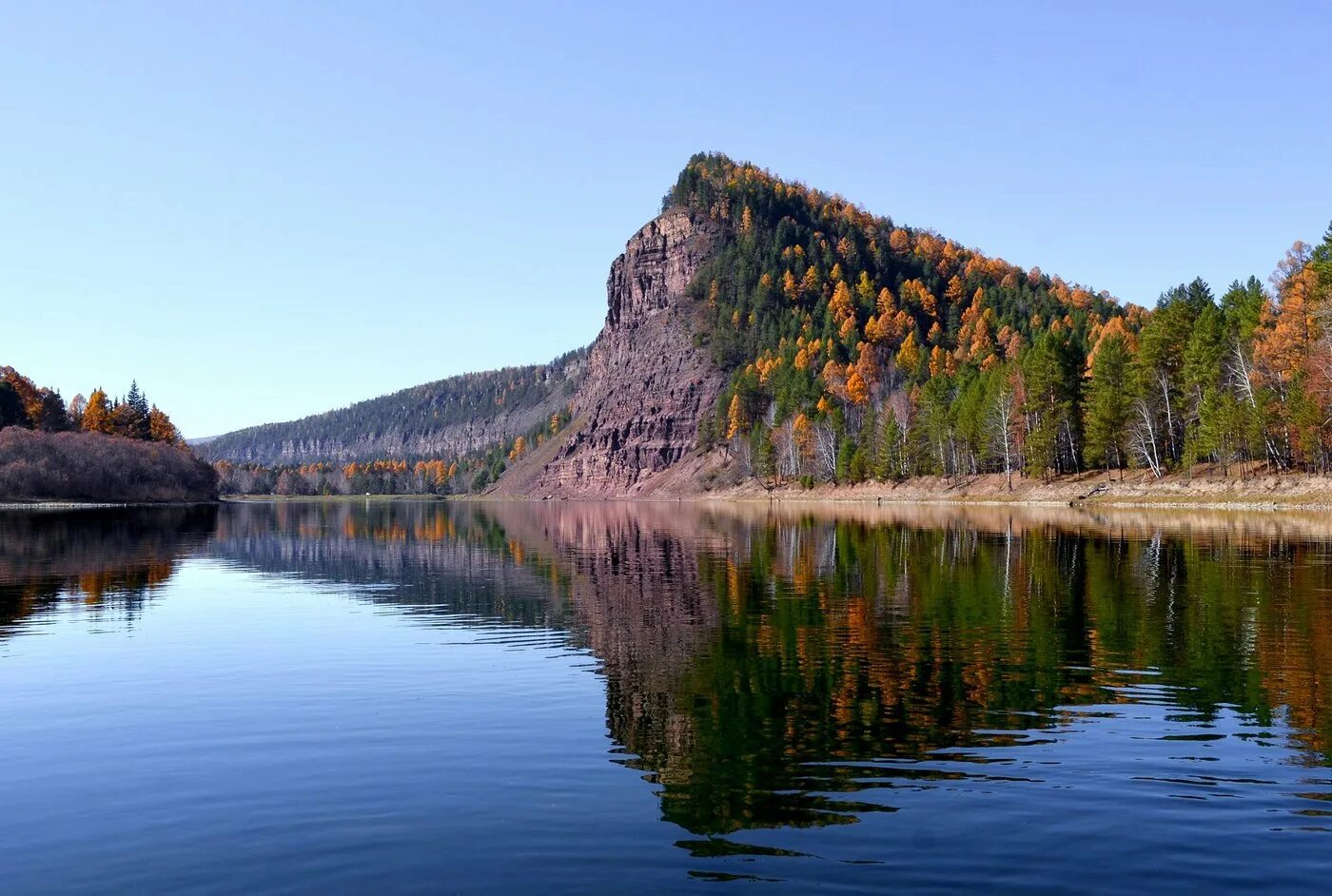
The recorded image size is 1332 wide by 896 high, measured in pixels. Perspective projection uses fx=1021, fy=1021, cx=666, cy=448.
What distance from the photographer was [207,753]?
18.2 m

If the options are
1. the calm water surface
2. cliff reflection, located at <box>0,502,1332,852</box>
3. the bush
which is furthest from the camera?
the bush

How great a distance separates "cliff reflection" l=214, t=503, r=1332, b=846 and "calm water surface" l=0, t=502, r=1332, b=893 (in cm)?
14

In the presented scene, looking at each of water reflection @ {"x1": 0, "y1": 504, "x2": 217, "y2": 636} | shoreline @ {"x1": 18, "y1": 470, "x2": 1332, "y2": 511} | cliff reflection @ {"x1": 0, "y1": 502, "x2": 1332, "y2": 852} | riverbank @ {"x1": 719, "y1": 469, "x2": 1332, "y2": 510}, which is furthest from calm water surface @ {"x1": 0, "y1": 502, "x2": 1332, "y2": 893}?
shoreline @ {"x1": 18, "y1": 470, "x2": 1332, "y2": 511}

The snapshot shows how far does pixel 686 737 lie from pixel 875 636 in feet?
38.4

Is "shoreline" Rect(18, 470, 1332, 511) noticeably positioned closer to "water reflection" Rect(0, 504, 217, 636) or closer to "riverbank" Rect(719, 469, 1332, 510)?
"riverbank" Rect(719, 469, 1332, 510)

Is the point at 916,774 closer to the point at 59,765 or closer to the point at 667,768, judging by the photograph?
the point at 667,768

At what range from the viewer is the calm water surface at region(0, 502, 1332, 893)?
12531 mm

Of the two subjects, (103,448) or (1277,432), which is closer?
(1277,432)

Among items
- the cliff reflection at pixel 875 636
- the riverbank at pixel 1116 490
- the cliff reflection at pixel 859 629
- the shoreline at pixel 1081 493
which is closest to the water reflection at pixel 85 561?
the cliff reflection at pixel 859 629

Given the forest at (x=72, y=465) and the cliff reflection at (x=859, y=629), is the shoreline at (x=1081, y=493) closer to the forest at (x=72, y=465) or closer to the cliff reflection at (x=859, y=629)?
the forest at (x=72, y=465)

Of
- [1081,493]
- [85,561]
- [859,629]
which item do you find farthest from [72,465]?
[859,629]

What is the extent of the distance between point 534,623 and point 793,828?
21.3 meters

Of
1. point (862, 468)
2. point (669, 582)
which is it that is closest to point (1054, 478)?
point (862, 468)

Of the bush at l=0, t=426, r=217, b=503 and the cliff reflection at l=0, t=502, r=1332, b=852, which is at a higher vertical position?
the bush at l=0, t=426, r=217, b=503
